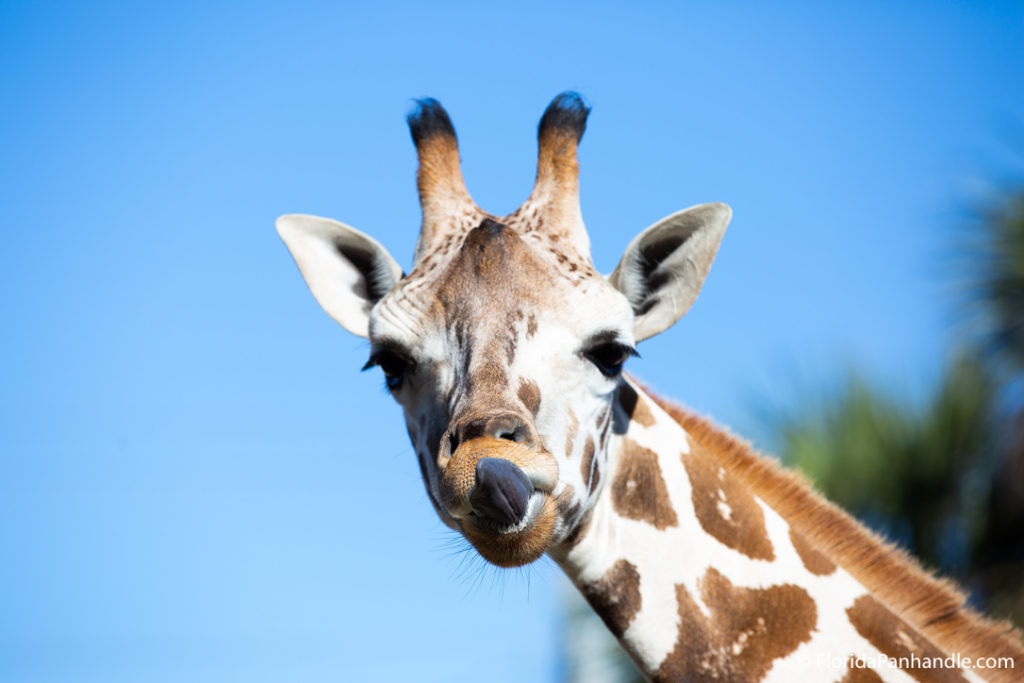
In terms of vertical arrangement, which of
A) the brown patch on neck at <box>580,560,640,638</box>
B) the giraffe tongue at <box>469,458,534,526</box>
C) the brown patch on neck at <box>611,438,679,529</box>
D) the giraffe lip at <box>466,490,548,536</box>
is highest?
the giraffe tongue at <box>469,458,534,526</box>

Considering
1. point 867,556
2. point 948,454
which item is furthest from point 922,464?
point 867,556

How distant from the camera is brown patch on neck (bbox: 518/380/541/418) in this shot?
369cm

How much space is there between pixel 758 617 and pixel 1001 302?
828 centimetres

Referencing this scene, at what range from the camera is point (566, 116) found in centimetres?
480

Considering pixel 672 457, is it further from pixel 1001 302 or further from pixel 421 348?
pixel 1001 302

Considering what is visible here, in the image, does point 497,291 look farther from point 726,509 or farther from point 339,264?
point 726,509

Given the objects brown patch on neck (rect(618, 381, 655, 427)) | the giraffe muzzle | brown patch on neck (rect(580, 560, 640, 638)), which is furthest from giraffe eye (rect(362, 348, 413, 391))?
brown patch on neck (rect(580, 560, 640, 638))

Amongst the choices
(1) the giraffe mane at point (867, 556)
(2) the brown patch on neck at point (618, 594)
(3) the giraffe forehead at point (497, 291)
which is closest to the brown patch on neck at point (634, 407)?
(1) the giraffe mane at point (867, 556)

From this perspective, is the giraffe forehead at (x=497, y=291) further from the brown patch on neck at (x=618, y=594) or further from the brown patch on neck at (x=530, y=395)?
the brown patch on neck at (x=618, y=594)

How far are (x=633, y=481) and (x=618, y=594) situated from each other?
20.2 inches

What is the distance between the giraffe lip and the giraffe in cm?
1

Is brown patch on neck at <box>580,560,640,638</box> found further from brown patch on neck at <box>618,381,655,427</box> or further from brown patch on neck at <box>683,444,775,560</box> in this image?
brown patch on neck at <box>618,381,655,427</box>

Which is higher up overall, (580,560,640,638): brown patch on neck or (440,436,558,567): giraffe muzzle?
(440,436,558,567): giraffe muzzle

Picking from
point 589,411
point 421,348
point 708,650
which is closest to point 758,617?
point 708,650
